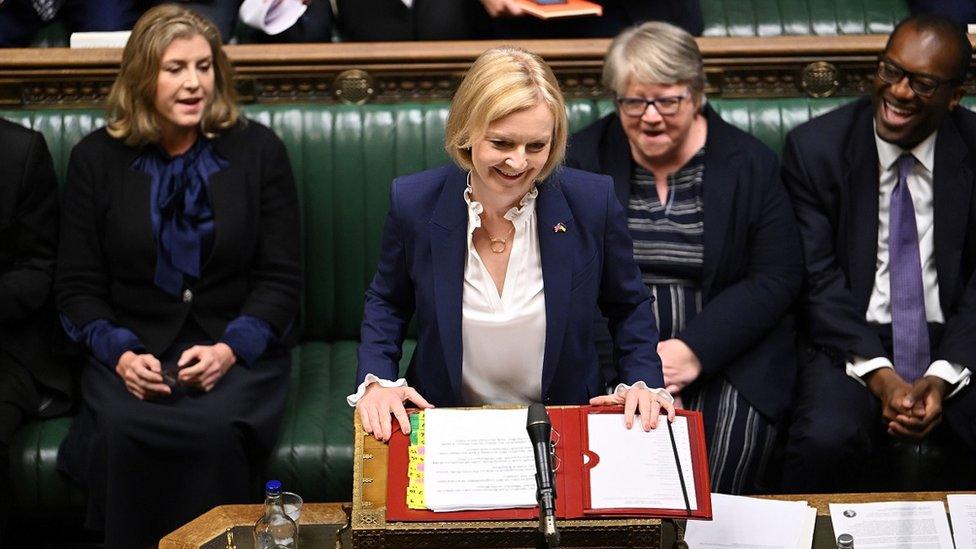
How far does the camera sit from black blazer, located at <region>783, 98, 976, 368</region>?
3439 millimetres

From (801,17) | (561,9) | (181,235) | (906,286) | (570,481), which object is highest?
(801,17)

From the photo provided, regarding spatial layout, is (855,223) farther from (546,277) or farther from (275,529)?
(275,529)

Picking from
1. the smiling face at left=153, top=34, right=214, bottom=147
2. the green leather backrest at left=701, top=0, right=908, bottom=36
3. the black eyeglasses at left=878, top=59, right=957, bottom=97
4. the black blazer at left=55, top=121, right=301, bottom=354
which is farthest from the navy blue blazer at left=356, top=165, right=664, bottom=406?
the green leather backrest at left=701, top=0, right=908, bottom=36

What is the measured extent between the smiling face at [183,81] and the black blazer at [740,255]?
0.98 m

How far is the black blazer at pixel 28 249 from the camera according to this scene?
3.45 metres

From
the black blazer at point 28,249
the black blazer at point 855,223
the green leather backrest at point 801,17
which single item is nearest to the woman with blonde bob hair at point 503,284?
the black blazer at point 855,223

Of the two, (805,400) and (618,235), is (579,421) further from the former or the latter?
(805,400)

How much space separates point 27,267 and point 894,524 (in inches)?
89.0

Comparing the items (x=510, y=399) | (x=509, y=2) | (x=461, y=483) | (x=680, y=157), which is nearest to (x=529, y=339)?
(x=510, y=399)

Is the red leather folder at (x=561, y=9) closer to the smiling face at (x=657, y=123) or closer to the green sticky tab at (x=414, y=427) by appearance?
the smiling face at (x=657, y=123)

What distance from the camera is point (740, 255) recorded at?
344 centimetres

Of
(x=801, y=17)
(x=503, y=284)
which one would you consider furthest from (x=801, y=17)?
(x=503, y=284)

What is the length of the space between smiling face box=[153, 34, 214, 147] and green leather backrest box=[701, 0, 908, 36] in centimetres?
183

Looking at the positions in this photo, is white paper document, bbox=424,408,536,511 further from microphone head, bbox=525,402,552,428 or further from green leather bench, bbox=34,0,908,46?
green leather bench, bbox=34,0,908,46
